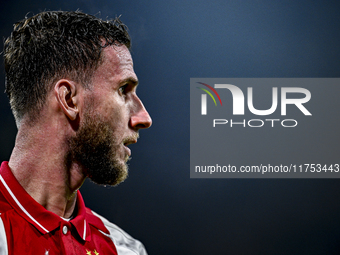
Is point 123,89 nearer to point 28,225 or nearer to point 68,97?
point 68,97

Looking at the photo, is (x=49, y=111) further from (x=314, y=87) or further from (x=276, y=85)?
(x=314, y=87)

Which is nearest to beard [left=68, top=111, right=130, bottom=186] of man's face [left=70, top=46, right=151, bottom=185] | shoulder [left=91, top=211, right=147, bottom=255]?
man's face [left=70, top=46, right=151, bottom=185]

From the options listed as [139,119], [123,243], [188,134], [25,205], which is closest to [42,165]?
[25,205]

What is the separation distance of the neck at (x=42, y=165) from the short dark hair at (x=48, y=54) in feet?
0.17

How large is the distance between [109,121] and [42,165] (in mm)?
154

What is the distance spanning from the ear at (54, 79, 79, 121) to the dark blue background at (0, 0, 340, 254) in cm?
128

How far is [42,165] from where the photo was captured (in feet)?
1.97

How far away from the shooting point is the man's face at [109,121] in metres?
0.62

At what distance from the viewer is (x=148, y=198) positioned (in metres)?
1.87

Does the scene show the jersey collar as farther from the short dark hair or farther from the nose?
the nose

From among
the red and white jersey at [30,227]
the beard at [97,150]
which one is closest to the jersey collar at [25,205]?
the red and white jersey at [30,227]

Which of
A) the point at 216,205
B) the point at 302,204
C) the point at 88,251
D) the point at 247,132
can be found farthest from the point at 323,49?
the point at 88,251

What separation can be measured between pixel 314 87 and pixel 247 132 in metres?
0.54

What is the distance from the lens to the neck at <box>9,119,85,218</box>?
592mm
